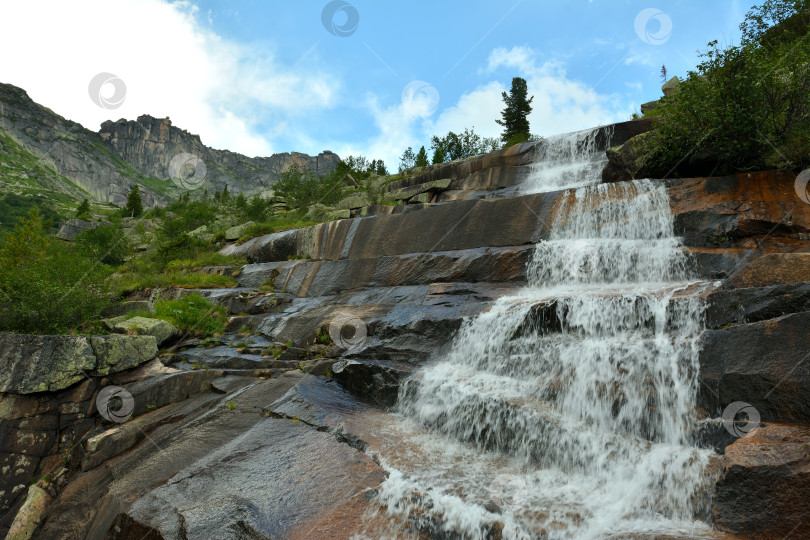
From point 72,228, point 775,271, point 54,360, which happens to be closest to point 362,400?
point 54,360

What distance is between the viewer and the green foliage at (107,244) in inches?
1059

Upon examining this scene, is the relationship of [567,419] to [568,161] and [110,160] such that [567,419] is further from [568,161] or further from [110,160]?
[110,160]

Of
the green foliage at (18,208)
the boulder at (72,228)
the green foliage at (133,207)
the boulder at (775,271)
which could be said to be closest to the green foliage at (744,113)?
the boulder at (775,271)

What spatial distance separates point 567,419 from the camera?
507 cm

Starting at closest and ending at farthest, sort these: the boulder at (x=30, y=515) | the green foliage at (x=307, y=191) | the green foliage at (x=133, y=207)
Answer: the boulder at (x=30, y=515)
the green foliage at (x=307, y=191)
the green foliage at (x=133, y=207)

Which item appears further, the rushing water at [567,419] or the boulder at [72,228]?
the boulder at [72,228]

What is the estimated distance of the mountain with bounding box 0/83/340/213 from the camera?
3876 inches

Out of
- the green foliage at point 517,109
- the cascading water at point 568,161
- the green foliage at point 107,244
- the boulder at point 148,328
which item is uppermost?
the green foliage at point 517,109

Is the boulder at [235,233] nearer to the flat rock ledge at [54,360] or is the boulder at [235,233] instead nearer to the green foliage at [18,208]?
the flat rock ledge at [54,360]

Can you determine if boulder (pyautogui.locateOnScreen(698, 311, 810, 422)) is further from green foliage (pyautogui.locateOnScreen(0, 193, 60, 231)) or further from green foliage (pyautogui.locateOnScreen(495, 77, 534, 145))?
green foliage (pyautogui.locateOnScreen(0, 193, 60, 231))

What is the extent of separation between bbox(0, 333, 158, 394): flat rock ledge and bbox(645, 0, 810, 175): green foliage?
13.3 m

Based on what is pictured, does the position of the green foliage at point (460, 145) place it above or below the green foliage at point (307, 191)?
above

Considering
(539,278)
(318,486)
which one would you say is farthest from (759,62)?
(318,486)

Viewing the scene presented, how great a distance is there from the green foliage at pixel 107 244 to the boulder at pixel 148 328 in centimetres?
2057
